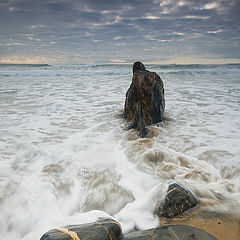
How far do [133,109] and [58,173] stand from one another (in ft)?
7.84

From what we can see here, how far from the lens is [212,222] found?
1.97m

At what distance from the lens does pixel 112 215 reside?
2248 millimetres

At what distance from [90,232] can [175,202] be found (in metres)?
0.99

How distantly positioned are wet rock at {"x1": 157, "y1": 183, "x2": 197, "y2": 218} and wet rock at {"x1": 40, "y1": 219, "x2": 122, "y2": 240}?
2.12 ft

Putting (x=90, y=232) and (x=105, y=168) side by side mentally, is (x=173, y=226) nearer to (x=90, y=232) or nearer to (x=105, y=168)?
(x=90, y=232)

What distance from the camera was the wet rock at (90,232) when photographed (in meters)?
1.45

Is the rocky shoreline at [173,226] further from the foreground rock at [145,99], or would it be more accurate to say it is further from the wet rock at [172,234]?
the foreground rock at [145,99]

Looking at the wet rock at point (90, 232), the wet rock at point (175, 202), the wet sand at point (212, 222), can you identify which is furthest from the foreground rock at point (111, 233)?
the wet rock at point (175, 202)

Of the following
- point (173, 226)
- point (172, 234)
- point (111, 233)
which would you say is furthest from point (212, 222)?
point (111, 233)

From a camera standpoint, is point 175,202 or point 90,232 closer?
point 90,232

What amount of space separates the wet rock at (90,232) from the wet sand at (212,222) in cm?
61

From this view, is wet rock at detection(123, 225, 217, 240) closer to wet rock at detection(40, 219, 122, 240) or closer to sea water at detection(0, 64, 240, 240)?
wet rock at detection(40, 219, 122, 240)

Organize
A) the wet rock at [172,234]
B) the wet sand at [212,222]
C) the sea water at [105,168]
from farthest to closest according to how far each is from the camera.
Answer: the sea water at [105,168], the wet sand at [212,222], the wet rock at [172,234]

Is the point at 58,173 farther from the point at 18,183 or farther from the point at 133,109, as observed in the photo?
the point at 133,109
